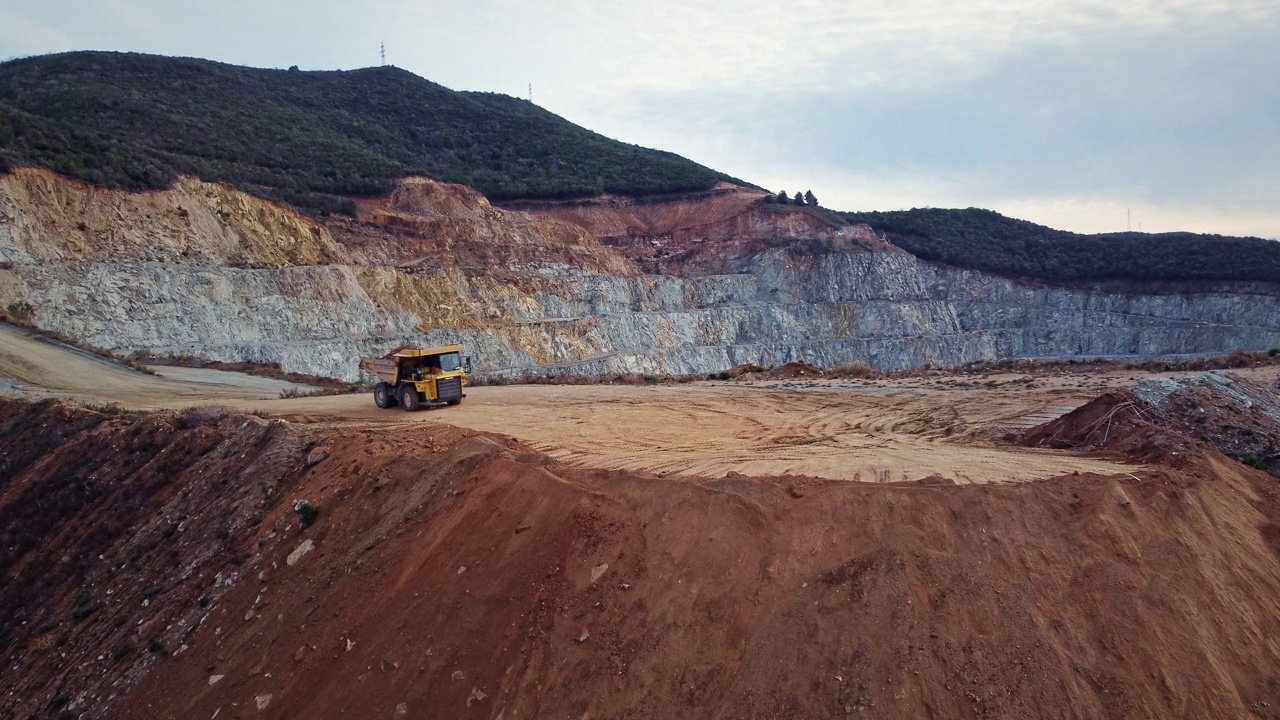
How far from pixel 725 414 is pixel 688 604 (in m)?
10.6

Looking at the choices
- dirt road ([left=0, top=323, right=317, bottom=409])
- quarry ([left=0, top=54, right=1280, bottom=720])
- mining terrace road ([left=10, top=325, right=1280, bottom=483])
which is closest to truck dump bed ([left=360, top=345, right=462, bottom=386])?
quarry ([left=0, top=54, right=1280, bottom=720])

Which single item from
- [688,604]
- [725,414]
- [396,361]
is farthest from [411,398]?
[688,604]

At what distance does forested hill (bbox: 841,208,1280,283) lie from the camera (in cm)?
5538

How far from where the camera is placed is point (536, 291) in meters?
49.0

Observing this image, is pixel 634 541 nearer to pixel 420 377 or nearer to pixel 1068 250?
pixel 420 377

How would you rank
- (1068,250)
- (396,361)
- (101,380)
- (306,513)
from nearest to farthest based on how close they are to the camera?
(306,513) < (396,361) < (101,380) < (1068,250)

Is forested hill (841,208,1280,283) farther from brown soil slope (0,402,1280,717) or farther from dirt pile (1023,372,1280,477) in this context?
brown soil slope (0,402,1280,717)

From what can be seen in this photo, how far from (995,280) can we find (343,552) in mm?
57608

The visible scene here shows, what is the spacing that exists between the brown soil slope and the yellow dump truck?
24.0 feet

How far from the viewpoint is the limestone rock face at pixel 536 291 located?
34.8m

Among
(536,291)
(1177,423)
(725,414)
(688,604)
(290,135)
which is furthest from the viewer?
(290,135)

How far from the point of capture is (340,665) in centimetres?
917

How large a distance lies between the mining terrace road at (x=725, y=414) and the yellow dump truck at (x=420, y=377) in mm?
436

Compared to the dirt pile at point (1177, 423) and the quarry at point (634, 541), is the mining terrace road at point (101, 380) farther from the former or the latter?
the dirt pile at point (1177, 423)
